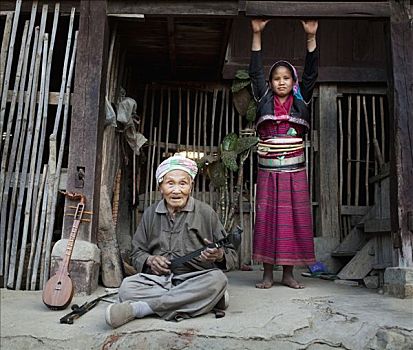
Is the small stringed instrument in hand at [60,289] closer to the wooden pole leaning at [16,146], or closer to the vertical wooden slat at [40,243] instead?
the vertical wooden slat at [40,243]

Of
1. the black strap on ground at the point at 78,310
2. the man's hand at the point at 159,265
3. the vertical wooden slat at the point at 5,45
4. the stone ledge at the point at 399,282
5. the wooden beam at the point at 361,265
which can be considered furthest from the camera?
the wooden beam at the point at 361,265

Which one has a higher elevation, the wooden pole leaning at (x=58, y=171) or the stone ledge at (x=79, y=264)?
the wooden pole leaning at (x=58, y=171)

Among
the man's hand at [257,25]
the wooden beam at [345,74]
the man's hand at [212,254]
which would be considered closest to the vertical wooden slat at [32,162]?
the man's hand at [212,254]

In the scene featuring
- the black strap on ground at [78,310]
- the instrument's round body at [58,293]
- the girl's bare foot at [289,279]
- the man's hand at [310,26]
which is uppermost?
the man's hand at [310,26]

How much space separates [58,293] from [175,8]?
265 centimetres

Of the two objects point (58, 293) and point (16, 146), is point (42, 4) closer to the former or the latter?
point (16, 146)

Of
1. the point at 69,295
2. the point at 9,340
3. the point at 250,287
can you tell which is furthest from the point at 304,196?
the point at 9,340

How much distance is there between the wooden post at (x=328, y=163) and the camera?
6.30m

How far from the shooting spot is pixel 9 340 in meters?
2.90

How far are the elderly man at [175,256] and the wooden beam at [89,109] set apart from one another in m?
0.80

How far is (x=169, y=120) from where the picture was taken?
6.86 metres

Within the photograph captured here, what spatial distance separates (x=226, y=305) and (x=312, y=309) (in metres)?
0.59

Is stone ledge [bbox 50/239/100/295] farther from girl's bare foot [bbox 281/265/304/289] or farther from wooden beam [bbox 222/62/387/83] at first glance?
wooden beam [bbox 222/62/387/83]

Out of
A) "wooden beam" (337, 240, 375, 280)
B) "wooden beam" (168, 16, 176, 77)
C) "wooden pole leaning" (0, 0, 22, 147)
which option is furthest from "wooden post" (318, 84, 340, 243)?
"wooden pole leaning" (0, 0, 22, 147)
